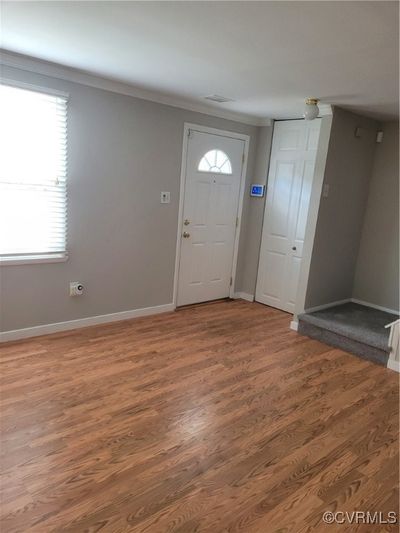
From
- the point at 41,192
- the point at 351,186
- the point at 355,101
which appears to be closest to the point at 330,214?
the point at 351,186

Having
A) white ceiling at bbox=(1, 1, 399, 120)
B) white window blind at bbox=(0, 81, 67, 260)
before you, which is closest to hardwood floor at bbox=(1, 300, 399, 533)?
white window blind at bbox=(0, 81, 67, 260)

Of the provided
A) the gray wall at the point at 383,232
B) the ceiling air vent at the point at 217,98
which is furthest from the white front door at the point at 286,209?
the ceiling air vent at the point at 217,98

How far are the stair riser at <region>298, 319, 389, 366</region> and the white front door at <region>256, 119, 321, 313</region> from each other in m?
0.69

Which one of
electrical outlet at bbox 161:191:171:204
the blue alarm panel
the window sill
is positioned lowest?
the window sill

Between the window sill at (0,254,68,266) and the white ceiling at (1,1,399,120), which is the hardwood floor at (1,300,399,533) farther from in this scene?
the white ceiling at (1,1,399,120)

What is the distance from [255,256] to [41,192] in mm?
2830

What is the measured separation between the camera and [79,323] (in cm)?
374

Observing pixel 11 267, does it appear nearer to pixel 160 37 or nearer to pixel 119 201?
pixel 119 201

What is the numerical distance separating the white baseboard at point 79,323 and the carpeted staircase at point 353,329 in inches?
64.2

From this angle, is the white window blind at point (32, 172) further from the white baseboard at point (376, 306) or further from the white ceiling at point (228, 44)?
the white baseboard at point (376, 306)

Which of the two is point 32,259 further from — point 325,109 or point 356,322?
point 356,322

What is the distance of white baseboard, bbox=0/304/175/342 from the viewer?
10.9ft

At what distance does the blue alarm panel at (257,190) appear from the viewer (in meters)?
4.86

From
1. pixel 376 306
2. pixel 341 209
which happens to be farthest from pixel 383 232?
pixel 376 306
